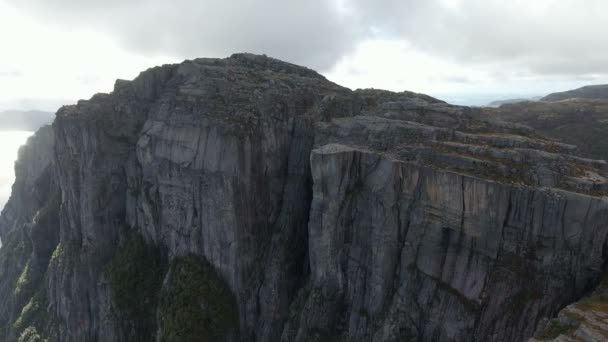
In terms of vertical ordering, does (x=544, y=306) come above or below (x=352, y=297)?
above

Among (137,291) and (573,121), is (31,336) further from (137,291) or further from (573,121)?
(573,121)

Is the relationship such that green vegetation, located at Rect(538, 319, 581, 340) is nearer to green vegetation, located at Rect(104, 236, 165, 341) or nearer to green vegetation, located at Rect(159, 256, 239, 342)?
green vegetation, located at Rect(159, 256, 239, 342)

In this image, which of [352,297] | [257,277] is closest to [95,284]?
[257,277]

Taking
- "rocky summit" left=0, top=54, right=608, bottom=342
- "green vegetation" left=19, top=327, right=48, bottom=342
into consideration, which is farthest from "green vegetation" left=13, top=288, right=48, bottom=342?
"rocky summit" left=0, top=54, right=608, bottom=342

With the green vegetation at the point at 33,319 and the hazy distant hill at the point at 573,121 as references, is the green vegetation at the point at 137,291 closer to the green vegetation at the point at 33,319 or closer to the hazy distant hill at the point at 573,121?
the green vegetation at the point at 33,319

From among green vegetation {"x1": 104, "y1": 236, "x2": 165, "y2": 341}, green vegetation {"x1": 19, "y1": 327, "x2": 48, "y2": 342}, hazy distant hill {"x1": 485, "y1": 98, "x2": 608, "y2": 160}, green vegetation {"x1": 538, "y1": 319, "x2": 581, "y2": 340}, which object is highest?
hazy distant hill {"x1": 485, "y1": 98, "x2": 608, "y2": 160}

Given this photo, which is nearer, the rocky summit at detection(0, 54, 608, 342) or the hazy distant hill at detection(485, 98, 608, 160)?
the rocky summit at detection(0, 54, 608, 342)

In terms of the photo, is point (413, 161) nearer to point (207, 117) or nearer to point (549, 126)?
point (207, 117)
